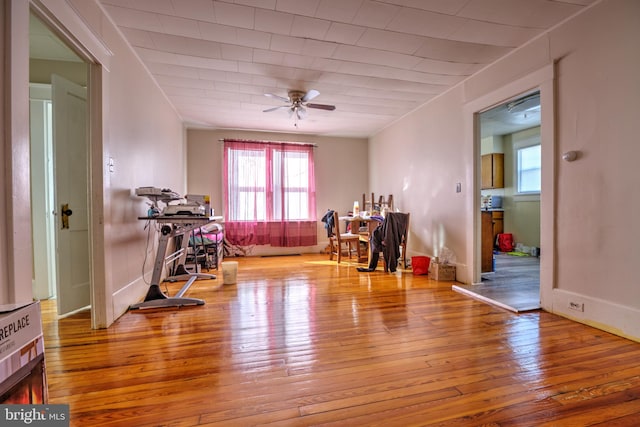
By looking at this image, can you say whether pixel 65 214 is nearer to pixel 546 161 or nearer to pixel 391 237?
pixel 391 237

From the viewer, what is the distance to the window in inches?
229

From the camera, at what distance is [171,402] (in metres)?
1.36

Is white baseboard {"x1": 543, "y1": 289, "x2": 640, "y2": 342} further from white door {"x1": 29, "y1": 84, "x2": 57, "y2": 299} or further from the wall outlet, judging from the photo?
white door {"x1": 29, "y1": 84, "x2": 57, "y2": 299}

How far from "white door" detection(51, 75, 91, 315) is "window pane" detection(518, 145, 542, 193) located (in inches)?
288

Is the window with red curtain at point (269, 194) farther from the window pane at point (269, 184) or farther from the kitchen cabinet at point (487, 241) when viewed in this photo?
the kitchen cabinet at point (487, 241)

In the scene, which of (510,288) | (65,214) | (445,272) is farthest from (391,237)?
(65,214)

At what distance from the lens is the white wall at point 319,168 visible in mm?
5543

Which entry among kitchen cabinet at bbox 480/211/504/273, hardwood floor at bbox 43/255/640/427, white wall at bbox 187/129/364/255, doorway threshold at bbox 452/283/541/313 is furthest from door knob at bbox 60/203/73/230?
kitchen cabinet at bbox 480/211/504/273

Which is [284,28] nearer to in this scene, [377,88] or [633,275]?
[377,88]

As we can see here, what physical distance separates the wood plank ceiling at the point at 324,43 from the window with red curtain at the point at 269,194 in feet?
5.38

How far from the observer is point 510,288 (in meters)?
3.22

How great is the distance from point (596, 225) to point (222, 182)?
17.7 ft

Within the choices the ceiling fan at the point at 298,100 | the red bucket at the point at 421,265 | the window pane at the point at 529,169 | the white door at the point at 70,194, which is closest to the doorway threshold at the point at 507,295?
the red bucket at the point at 421,265

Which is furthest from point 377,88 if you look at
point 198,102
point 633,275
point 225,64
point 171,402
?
point 171,402
